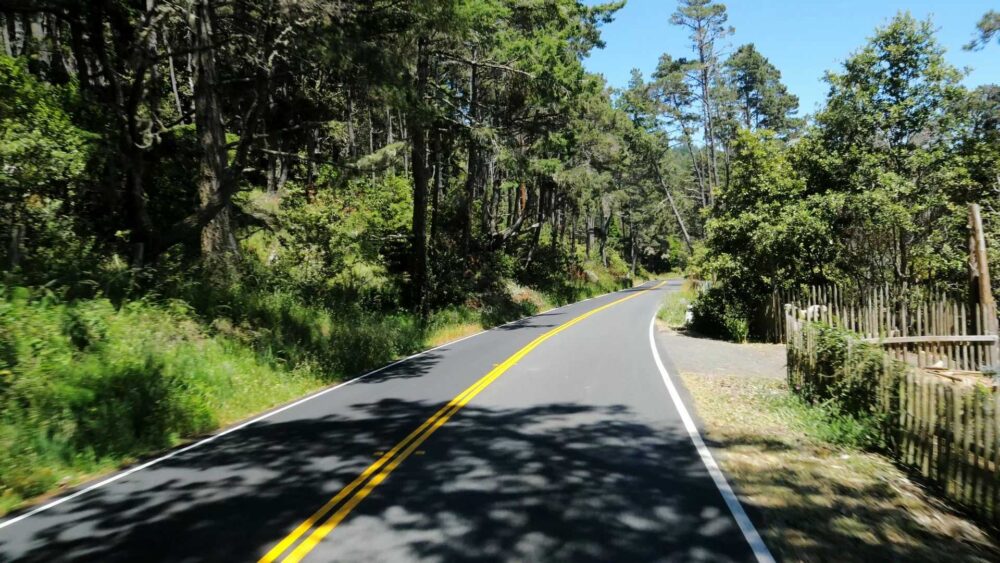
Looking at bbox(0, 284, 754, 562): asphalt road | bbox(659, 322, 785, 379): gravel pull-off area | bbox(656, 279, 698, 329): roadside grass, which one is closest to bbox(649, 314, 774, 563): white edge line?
bbox(0, 284, 754, 562): asphalt road

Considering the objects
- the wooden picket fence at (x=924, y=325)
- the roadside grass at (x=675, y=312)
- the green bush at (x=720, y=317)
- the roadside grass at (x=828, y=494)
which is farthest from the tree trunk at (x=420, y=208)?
the roadside grass at (x=828, y=494)

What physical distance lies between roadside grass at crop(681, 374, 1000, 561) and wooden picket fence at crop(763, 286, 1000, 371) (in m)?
4.30

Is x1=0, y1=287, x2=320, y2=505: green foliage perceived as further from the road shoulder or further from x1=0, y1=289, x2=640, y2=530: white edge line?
the road shoulder

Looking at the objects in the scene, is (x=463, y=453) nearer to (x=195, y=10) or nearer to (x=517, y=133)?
(x=195, y=10)

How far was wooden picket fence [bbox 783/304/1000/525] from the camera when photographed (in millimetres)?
5043

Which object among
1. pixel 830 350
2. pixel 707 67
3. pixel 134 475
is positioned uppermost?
pixel 707 67

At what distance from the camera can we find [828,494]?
5523 mm

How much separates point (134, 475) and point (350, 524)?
3228 millimetres

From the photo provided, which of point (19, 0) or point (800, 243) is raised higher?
point (19, 0)

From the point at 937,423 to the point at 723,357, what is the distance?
9335 mm

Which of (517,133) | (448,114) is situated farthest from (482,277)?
(448,114)

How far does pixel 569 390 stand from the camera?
10.5 metres

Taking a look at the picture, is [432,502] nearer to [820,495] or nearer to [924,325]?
[820,495]

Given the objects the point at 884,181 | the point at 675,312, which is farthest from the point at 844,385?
the point at 675,312
